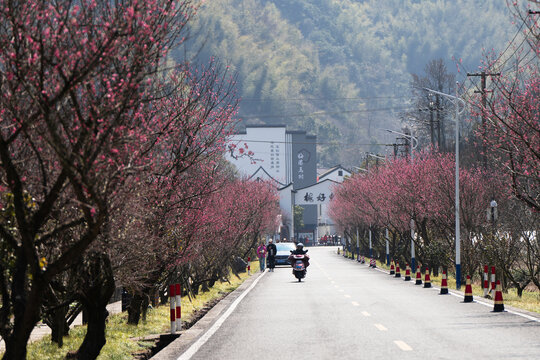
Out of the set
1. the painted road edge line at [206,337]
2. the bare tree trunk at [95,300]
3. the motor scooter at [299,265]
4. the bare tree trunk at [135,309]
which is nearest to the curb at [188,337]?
the painted road edge line at [206,337]

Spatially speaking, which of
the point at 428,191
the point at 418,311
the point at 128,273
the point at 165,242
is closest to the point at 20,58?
the point at 128,273

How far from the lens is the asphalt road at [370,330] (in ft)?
46.6

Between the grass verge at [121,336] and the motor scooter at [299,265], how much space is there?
1440 centimetres

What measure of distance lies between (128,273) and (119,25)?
7.74 m

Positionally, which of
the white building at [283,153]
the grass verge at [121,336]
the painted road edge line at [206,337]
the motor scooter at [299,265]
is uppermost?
the white building at [283,153]

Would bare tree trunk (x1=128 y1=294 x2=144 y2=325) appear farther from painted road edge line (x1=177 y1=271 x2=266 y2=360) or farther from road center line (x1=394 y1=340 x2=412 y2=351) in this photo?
road center line (x1=394 y1=340 x2=412 y2=351)

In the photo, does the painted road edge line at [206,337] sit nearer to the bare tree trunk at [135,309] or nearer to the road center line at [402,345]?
the bare tree trunk at [135,309]

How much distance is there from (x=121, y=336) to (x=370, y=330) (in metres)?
4.75

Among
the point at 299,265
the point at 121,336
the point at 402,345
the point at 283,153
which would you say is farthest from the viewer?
the point at 283,153

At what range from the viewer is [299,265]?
140ft

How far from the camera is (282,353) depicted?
47.2ft

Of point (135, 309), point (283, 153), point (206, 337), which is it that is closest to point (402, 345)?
point (206, 337)

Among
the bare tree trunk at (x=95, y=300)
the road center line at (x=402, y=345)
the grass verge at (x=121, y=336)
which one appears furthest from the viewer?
the grass verge at (x=121, y=336)

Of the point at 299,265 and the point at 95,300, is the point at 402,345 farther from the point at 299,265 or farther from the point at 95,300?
the point at 299,265
